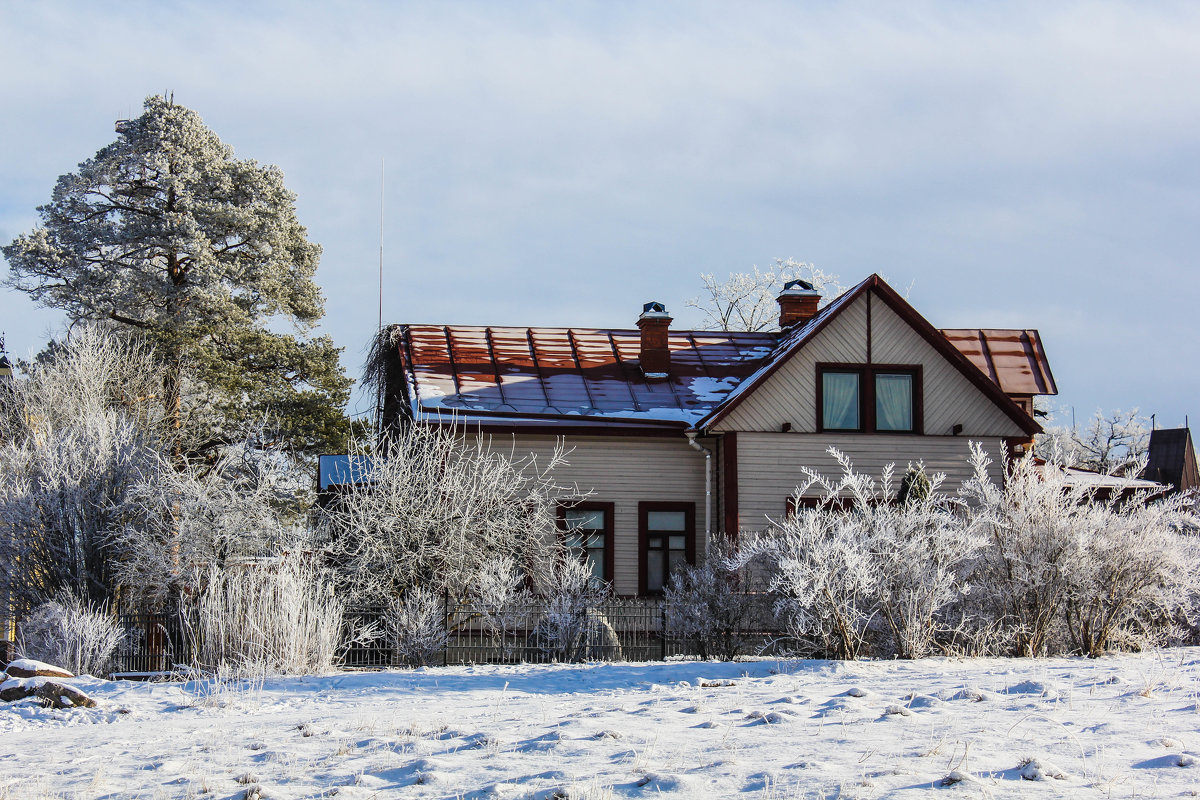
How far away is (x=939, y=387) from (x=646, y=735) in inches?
515

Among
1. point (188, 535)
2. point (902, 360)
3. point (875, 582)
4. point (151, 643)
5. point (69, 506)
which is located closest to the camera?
point (875, 582)

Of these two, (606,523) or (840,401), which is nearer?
(606,523)

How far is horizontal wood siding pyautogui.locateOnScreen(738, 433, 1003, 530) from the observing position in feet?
62.4

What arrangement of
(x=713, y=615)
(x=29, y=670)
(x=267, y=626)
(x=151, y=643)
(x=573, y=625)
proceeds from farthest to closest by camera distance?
(x=713, y=615)
(x=573, y=625)
(x=151, y=643)
(x=267, y=626)
(x=29, y=670)

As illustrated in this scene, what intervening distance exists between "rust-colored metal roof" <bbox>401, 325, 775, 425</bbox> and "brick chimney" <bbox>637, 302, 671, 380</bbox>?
0.20 metres

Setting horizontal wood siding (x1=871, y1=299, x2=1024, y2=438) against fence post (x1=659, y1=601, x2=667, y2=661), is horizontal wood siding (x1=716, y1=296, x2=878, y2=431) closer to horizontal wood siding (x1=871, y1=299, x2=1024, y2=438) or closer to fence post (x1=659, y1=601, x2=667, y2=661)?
horizontal wood siding (x1=871, y1=299, x2=1024, y2=438)

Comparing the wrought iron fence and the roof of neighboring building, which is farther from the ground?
the roof of neighboring building

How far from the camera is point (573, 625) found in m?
14.8

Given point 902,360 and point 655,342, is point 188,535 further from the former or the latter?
point 902,360

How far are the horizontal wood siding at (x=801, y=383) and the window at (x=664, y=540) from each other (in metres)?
1.81

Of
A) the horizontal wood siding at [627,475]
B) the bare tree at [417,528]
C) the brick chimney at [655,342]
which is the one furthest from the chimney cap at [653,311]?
the bare tree at [417,528]

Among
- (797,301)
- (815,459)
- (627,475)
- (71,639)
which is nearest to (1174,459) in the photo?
(797,301)

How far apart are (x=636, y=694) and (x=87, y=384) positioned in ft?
65.5

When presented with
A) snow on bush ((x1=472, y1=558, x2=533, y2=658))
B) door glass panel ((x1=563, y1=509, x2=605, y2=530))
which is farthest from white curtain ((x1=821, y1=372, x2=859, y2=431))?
snow on bush ((x1=472, y1=558, x2=533, y2=658))
